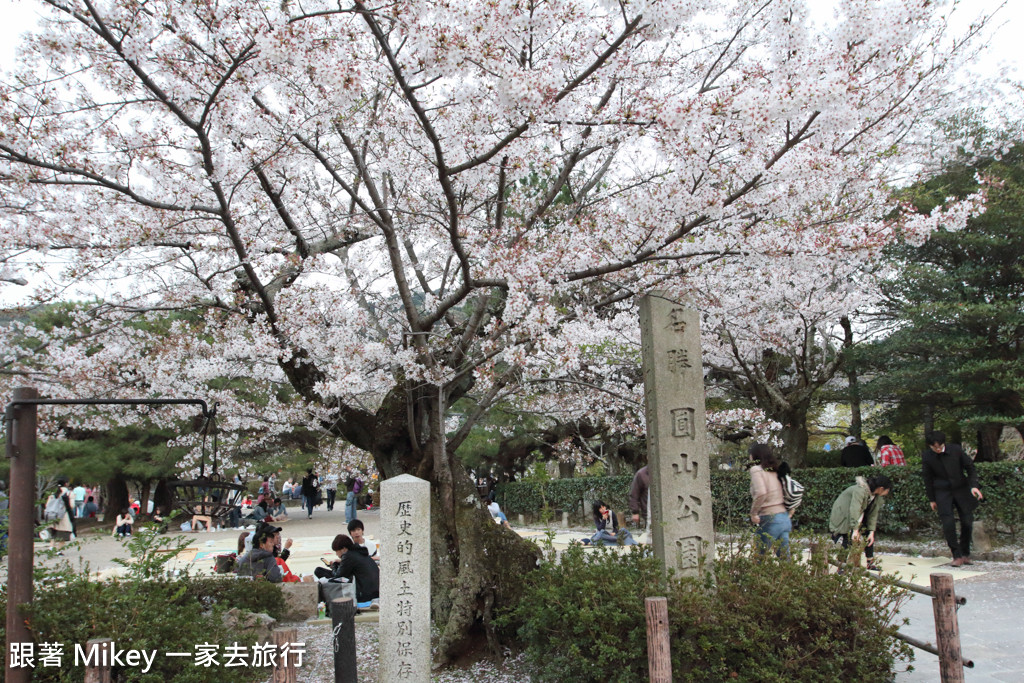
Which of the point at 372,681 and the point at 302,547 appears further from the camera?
the point at 302,547

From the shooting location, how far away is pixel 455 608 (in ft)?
21.0

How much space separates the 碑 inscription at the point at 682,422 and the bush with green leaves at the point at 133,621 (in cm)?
376

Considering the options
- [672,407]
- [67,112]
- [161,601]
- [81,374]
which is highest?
[67,112]

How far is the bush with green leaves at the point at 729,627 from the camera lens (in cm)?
442

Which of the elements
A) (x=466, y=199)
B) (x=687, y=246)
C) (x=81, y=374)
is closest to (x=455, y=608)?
(x=687, y=246)

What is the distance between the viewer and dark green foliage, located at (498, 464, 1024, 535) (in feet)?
31.3

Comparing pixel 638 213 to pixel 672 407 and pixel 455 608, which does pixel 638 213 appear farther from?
pixel 455 608

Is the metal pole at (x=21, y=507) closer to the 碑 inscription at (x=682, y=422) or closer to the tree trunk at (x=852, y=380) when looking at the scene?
the 碑 inscription at (x=682, y=422)

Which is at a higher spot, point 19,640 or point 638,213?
point 638,213

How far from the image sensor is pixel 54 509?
58.7ft

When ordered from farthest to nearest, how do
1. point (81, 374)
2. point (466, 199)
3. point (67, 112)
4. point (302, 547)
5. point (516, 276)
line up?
point (302, 547) < point (81, 374) < point (466, 199) < point (516, 276) < point (67, 112)

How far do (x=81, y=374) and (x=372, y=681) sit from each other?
20.8 feet

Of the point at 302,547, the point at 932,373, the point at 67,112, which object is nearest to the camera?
the point at 67,112

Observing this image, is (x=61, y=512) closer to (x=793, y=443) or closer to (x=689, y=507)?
(x=793, y=443)
